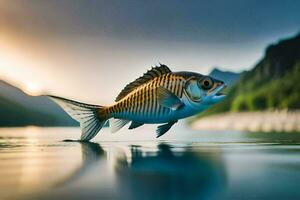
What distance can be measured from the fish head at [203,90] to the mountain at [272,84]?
606 inches

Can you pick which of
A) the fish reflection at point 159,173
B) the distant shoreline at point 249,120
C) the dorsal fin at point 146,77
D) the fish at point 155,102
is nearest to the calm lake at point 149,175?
the fish reflection at point 159,173

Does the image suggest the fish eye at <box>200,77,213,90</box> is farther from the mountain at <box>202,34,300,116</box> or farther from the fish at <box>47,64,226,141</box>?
the mountain at <box>202,34,300,116</box>

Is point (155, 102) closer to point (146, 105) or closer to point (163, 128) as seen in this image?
point (146, 105)

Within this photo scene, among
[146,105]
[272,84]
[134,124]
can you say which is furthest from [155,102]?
[272,84]

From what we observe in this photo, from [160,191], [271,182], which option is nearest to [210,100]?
[271,182]

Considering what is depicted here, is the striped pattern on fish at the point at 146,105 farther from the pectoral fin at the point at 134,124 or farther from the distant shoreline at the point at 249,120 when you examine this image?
the distant shoreline at the point at 249,120

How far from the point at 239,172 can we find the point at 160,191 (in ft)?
3.00

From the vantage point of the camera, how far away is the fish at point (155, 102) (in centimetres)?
463

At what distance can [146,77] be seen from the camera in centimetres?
512

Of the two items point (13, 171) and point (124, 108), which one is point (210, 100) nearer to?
point (124, 108)

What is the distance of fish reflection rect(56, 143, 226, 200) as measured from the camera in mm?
2820

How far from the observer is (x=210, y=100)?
182 inches

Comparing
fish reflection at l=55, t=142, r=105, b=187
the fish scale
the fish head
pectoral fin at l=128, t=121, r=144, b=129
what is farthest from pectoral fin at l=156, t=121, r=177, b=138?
fish reflection at l=55, t=142, r=105, b=187

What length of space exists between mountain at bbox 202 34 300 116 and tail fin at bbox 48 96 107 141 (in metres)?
15.2
